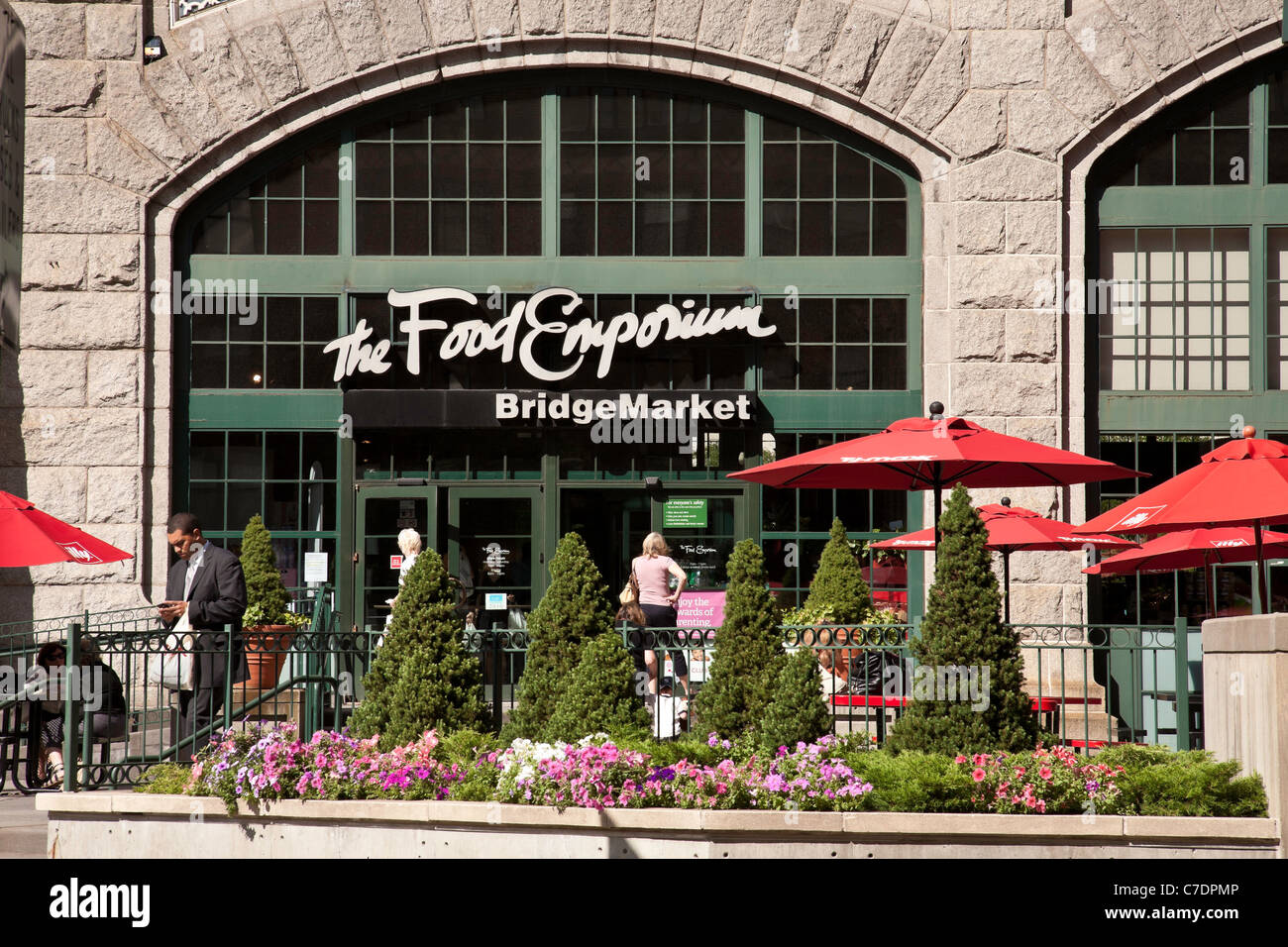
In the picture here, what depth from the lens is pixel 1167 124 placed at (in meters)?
17.5

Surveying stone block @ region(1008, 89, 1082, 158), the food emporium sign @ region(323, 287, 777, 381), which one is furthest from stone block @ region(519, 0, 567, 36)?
stone block @ region(1008, 89, 1082, 158)

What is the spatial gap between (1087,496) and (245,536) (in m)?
10.8

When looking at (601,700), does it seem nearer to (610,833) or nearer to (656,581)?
(610,833)

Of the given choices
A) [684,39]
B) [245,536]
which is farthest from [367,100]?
[245,536]

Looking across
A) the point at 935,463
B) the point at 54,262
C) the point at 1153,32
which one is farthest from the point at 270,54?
the point at 1153,32

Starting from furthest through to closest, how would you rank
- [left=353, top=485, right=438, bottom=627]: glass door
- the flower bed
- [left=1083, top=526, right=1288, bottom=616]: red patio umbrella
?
[left=353, top=485, right=438, bottom=627]: glass door < [left=1083, top=526, right=1288, bottom=616]: red patio umbrella < the flower bed

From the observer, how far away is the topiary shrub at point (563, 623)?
948cm

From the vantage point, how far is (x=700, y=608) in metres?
17.4

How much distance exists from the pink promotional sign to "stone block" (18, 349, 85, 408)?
8.23 m

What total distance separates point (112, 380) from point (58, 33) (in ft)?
15.1

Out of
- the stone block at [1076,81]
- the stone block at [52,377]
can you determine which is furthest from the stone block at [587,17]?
the stone block at [52,377]

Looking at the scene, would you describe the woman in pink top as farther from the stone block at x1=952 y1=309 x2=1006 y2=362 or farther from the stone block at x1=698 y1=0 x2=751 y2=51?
the stone block at x1=698 y1=0 x2=751 y2=51

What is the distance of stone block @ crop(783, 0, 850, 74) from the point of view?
17328 mm

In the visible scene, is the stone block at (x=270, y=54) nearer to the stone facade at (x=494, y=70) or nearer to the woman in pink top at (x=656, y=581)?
the stone facade at (x=494, y=70)
